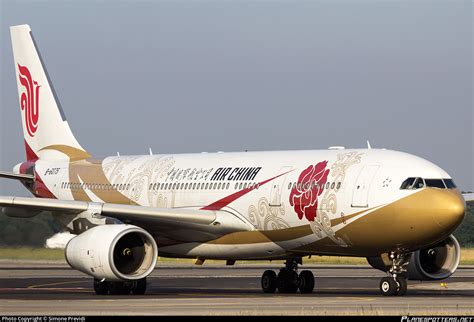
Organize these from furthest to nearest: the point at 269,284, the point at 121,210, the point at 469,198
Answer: the point at 269,284 < the point at 469,198 < the point at 121,210

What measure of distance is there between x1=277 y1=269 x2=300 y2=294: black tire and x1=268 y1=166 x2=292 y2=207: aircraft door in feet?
11.1

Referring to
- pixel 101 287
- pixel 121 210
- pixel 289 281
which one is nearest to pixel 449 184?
pixel 289 281

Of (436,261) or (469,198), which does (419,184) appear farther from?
(469,198)

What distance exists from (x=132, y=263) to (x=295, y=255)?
5071 millimetres

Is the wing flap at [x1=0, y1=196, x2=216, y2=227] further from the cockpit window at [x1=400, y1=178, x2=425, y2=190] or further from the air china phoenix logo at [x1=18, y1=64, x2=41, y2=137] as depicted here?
the air china phoenix logo at [x1=18, y1=64, x2=41, y2=137]

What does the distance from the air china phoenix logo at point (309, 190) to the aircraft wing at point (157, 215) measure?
2.54 metres

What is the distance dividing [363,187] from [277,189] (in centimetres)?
355

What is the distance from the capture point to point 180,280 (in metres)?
45.1

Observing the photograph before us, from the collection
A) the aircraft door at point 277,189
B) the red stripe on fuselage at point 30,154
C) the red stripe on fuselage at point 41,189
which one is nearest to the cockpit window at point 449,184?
the aircraft door at point 277,189

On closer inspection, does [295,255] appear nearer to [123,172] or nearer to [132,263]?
[132,263]

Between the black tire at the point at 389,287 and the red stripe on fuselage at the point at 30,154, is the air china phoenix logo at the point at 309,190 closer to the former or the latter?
the black tire at the point at 389,287

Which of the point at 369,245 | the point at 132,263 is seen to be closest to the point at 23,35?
the point at 132,263

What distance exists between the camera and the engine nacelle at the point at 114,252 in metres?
32.6

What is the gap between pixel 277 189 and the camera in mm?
34250
